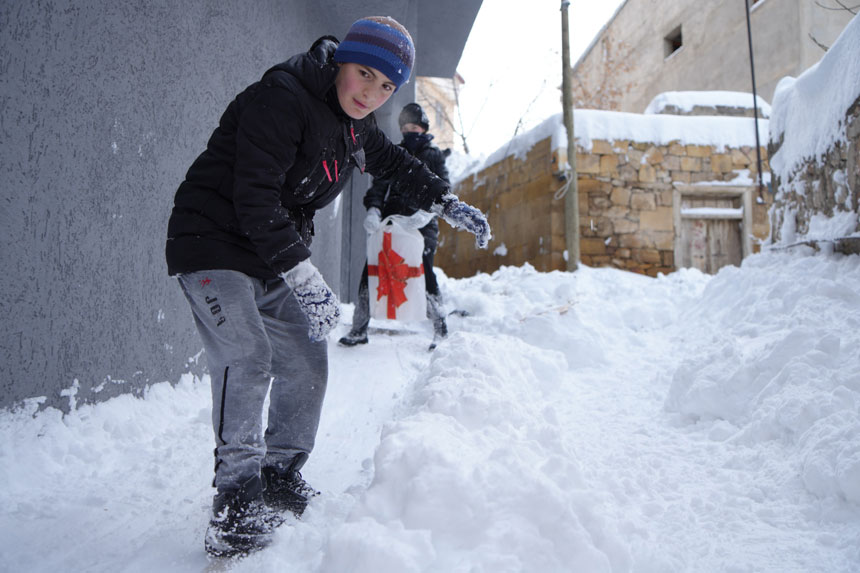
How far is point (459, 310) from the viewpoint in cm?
576

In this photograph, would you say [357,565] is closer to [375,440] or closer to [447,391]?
[447,391]

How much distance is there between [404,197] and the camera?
4.15m

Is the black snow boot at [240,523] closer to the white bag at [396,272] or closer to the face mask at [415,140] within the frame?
the white bag at [396,272]

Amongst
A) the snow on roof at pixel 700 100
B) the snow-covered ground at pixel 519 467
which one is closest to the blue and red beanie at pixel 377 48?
the snow-covered ground at pixel 519 467

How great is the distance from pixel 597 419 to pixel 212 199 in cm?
216

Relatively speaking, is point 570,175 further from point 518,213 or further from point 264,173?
point 264,173

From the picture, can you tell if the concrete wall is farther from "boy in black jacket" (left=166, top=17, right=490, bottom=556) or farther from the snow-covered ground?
"boy in black jacket" (left=166, top=17, right=490, bottom=556)

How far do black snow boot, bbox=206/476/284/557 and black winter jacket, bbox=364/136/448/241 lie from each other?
9.61 feet

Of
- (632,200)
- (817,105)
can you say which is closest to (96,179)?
(817,105)

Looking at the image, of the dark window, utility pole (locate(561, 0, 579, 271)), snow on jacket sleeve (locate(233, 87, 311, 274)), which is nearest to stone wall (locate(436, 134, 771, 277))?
utility pole (locate(561, 0, 579, 271))

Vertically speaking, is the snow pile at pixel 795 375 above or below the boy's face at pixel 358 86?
below

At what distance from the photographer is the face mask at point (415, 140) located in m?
4.21

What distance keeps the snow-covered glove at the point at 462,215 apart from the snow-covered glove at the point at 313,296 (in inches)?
29.9

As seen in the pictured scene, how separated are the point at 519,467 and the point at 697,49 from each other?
17.4 meters
